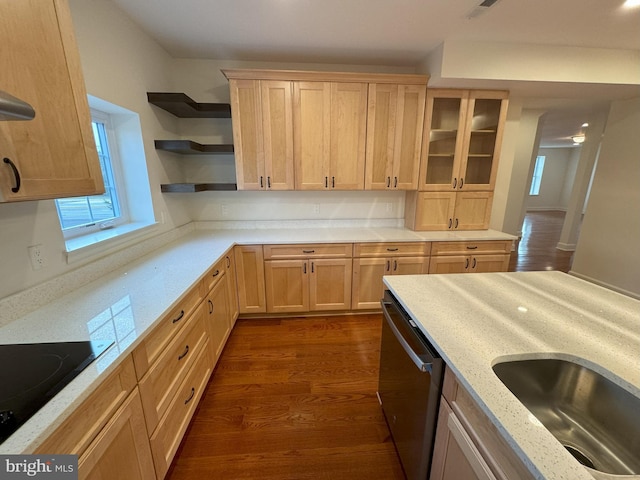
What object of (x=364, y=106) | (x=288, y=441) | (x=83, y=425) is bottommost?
(x=288, y=441)

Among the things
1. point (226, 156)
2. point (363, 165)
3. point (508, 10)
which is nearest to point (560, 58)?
point (508, 10)

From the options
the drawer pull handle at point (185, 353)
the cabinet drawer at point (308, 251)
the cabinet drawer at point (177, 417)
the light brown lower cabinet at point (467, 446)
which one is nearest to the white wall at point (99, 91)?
the drawer pull handle at point (185, 353)

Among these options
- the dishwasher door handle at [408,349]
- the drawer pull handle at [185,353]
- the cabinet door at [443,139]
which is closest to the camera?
the dishwasher door handle at [408,349]

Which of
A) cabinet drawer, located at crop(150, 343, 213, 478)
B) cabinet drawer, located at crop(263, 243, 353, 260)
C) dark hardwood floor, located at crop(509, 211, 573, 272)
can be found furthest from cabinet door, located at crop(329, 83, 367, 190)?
dark hardwood floor, located at crop(509, 211, 573, 272)

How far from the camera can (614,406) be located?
781 millimetres

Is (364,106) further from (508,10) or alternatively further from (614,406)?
(614,406)

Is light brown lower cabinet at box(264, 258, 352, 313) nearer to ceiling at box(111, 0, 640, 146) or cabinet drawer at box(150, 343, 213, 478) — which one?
cabinet drawer at box(150, 343, 213, 478)

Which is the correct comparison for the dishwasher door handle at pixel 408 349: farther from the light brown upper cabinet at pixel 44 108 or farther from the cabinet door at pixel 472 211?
the cabinet door at pixel 472 211

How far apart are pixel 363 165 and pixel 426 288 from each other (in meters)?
1.65

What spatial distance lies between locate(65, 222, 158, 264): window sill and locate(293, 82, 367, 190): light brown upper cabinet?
1.43 metres

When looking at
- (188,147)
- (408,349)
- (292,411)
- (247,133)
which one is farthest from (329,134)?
(292,411)

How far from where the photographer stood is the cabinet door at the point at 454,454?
2.40ft

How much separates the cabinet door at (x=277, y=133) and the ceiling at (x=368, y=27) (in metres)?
0.39

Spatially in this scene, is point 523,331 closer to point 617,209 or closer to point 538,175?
point 617,209
